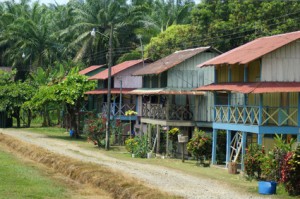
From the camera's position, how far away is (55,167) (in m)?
33.6

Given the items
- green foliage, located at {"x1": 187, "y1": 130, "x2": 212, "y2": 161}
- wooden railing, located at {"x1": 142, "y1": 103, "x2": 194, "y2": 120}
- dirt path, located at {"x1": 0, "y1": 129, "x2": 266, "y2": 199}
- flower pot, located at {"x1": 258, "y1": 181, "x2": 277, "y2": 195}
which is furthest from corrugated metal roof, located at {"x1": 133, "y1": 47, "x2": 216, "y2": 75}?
flower pot, located at {"x1": 258, "y1": 181, "x2": 277, "y2": 195}

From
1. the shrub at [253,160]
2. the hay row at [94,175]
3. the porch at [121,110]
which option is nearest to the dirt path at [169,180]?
the hay row at [94,175]

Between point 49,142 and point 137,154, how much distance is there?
10.5m

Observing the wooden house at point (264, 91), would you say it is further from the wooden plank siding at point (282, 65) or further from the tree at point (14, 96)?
the tree at point (14, 96)

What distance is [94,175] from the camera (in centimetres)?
2777

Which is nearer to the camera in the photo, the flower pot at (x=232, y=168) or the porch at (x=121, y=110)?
the flower pot at (x=232, y=168)

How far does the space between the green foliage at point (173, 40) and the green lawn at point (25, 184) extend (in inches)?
1109

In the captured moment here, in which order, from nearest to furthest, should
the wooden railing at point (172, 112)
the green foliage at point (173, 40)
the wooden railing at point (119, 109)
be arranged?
the wooden railing at point (172, 112)
the wooden railing at point (119, 109)
the green foliage at point (173, 40)

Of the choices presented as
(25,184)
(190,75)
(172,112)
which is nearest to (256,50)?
(172,112)

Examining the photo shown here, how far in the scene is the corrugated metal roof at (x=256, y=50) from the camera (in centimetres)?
3030

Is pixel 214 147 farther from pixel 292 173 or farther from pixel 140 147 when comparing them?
pixel 292 173

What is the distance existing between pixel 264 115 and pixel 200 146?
486cm

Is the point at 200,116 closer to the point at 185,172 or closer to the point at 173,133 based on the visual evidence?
the point at 173,133

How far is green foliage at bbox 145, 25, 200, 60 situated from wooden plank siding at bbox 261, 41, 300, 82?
2841cm
